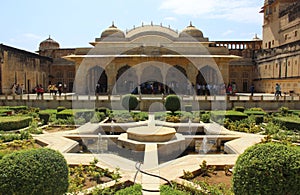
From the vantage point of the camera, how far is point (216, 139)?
9812 mm

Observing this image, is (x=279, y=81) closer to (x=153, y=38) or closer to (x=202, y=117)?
(x=153, y=38)

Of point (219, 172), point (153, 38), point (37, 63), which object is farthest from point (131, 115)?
point (37, 63)

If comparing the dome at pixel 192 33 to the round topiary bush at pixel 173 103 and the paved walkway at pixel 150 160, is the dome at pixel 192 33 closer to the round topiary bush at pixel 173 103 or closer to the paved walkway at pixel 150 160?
the round topiary bush at pixel 173 103

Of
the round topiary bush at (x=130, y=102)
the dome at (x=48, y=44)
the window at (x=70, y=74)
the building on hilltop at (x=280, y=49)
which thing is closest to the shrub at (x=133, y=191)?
the round topiary bush at (x=130, y=102)

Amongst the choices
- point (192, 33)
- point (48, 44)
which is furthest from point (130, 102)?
point (48, 44)

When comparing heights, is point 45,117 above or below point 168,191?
above

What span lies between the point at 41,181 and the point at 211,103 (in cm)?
1532

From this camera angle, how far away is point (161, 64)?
24734 mm

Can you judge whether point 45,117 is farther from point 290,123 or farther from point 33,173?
point 290,123

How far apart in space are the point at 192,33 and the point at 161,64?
8347 mm

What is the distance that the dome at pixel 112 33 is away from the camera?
29.8 m

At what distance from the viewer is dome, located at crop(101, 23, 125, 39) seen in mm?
29844

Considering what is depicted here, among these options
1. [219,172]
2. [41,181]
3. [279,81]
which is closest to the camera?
[41,181]

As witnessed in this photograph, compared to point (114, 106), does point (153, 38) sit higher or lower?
higher
